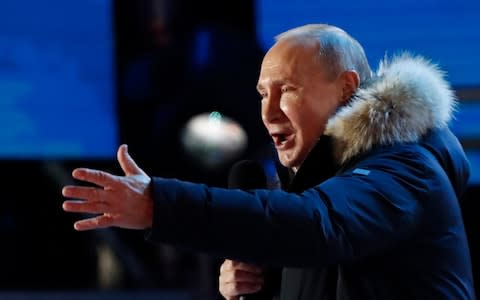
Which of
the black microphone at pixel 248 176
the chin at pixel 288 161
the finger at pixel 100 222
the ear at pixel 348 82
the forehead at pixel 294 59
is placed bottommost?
the black microphone at pixel 248 176

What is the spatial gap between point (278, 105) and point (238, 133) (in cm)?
171

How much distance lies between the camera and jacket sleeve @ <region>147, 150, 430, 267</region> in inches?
48.5

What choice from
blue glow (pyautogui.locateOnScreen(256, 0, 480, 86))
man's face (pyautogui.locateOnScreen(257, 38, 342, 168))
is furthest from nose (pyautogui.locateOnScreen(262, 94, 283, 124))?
blue glow (pyautogui.locateOnScreen(256, 0, 480, 86))

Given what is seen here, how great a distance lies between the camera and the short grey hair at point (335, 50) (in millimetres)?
1639

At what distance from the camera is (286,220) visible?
4.14 feet

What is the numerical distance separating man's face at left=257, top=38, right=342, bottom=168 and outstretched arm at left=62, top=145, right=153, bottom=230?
0.46 m

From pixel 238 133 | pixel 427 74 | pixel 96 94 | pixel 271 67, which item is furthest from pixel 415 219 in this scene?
pixel 96 94

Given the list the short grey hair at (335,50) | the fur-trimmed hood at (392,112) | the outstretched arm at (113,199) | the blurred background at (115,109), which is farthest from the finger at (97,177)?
the blurred background at (115,109)

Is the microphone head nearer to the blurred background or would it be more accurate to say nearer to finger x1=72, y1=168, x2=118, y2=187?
finger x1=72, y1=168, x2=118, y2=187

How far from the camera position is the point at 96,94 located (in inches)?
135

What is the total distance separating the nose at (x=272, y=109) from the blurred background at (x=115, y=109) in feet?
5.52

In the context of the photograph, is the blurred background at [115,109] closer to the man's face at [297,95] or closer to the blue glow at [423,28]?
the blue glow at [423,28]

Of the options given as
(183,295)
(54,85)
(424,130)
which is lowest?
(183,295)

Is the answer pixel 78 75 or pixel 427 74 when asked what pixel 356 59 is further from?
pixel 78 75
